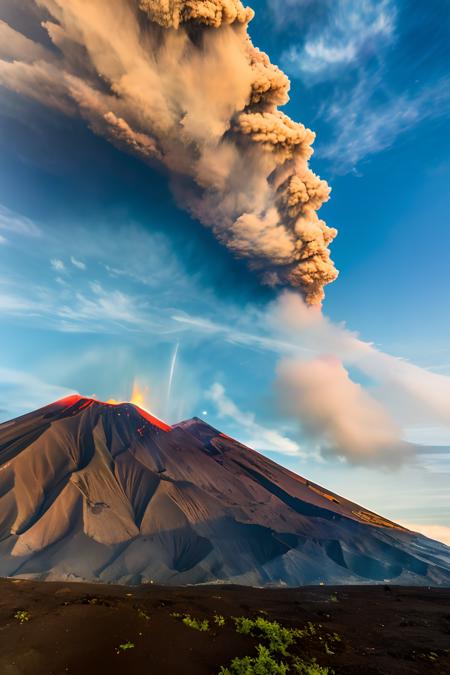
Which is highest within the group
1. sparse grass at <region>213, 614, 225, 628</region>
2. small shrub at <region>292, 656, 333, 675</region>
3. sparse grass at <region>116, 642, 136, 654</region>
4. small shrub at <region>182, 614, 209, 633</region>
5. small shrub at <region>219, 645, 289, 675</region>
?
small shrub at <region>182, 614, 209, 633</region>

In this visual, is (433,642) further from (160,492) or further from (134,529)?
(160,492)

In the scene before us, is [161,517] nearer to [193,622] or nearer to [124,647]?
[193,622]

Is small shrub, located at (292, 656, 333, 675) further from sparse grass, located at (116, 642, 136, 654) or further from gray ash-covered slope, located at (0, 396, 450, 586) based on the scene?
gray ash-covered slope, located at (0, 396, 450, 586)

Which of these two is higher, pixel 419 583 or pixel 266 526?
pixel 266 526

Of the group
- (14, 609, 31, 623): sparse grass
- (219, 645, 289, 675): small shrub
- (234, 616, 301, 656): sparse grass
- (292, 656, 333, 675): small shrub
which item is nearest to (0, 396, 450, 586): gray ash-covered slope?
(234, 616, 301, 656): sparse grass

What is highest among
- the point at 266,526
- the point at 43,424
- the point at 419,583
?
the point at 43,424

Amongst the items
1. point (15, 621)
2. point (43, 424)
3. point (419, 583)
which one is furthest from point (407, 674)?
point (43, 424)
